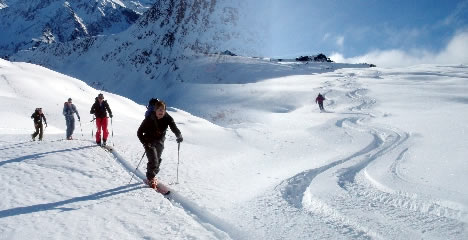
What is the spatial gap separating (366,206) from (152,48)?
121282 millimetres

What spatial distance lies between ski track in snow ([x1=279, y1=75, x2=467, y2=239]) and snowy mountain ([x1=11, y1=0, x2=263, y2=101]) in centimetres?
7986

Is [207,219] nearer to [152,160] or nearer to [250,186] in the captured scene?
[152,160]

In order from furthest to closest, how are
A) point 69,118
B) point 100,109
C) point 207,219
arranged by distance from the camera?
point 69,118, point 100,109, point 207,219

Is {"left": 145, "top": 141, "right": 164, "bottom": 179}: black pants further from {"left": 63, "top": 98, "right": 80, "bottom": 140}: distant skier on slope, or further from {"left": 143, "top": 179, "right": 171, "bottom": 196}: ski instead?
{"left": 63, "top": 98, "right": 80, "bottom": 140}: distant skier on slope

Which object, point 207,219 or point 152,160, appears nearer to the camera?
point 207,219

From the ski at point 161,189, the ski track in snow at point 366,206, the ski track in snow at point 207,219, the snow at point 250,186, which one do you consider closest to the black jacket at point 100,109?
the snow at point 250,186

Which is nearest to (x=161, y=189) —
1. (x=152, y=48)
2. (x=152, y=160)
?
(x=152, y=160)

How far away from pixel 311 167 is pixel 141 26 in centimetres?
13723

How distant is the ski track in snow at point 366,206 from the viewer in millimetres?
5266

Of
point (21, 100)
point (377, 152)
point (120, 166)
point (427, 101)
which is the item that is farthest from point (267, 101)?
point (120, 166)

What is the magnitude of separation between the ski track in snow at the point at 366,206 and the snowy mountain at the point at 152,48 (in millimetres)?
79863

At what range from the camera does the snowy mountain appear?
103312mm

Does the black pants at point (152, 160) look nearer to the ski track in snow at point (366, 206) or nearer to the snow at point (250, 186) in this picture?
the snow at point (250, 186)

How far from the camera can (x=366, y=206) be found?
639 centimetres
